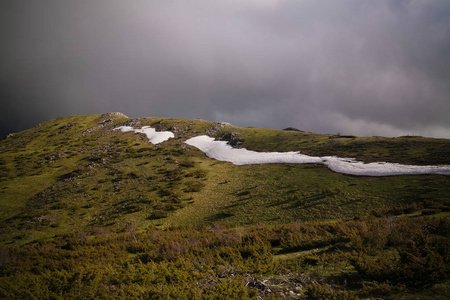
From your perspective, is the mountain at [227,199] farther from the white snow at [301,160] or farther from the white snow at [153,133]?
the white snow at [153,133]

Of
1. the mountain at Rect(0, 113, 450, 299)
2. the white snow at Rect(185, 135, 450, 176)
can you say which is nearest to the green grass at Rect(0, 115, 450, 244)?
the mountain at Rect(0, 113, 450, 299)

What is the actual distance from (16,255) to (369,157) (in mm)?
46312

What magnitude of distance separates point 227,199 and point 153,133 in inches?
2149

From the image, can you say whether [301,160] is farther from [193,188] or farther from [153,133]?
[153,133]

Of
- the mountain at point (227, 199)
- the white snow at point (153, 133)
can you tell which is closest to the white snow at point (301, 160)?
the mountain at point (227, 199)

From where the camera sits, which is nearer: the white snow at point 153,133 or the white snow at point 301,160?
the white snow at point 301,160

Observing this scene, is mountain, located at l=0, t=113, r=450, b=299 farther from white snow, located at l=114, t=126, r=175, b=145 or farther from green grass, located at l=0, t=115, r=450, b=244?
white snow, located at l=114, t=126, r=175, b=145

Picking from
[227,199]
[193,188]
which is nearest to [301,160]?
[227,199]

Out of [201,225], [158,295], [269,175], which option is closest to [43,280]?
[158,295]

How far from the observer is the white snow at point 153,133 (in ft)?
212

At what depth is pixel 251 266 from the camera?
10.1 m

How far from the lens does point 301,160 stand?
36.9 meters

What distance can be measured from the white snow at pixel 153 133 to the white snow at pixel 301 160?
10.2 meters

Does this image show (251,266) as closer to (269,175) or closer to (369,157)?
(269,175)
